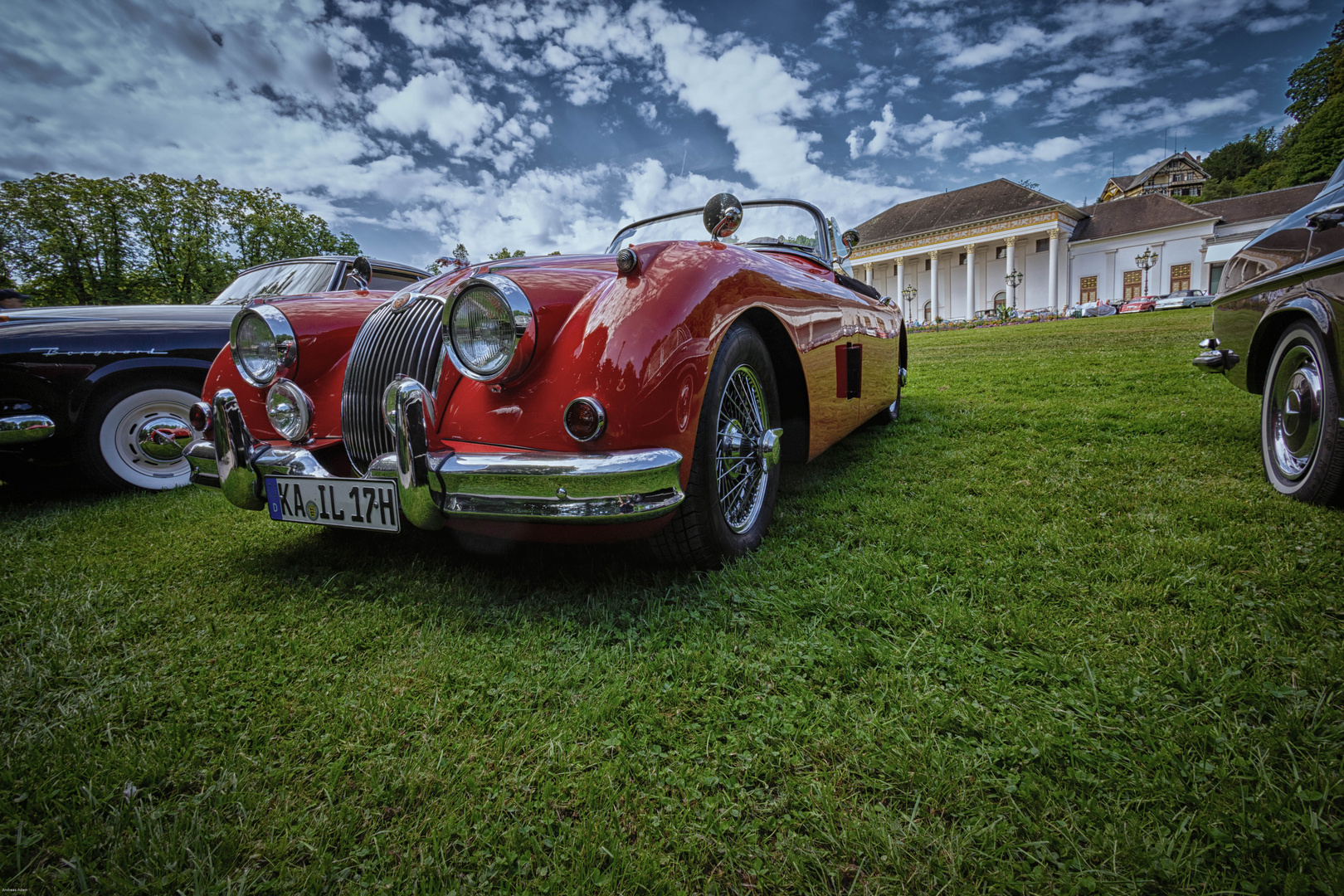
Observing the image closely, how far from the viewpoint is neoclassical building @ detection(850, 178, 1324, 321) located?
4294 cm

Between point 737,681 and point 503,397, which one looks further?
point 503,397

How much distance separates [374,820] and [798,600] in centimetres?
119

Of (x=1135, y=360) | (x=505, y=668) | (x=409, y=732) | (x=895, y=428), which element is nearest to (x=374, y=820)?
(x=409, y=732)

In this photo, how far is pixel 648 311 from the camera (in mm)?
1737

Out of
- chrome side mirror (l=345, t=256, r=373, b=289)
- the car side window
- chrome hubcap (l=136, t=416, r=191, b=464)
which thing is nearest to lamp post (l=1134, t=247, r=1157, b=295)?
the car side window

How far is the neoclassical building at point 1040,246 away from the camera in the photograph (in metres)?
42.9

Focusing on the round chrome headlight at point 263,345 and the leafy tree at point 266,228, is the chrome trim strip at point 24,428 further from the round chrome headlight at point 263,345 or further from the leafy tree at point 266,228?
the leafy tree at point 266,228

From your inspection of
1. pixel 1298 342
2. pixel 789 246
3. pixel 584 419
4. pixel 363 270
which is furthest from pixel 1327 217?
pixel 363 270

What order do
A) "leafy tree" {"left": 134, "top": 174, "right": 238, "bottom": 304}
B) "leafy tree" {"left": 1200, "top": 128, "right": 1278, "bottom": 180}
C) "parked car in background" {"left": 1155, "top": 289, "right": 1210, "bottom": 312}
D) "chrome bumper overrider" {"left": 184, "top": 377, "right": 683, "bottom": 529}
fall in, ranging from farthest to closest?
"leafy tree" {"left": 1200, "top": 128, "right": 1278, "bottom": 180}
"parked car in background" {"left": 1155, "top": 289, "right": 1210, "bottom": 312}
"leafy tree" {"left": 134, "top": 174, "right": 238, "bottom": 304}
"chrome bumper overrider" {"left": 184, "top": 377, "right": 683, "bottom": 529}

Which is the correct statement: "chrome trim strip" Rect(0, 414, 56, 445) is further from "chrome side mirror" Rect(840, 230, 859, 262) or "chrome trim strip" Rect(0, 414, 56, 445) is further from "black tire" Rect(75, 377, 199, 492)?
"chrome side mirror" Rect(840, 230, 859, 262)

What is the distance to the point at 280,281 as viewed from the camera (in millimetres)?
4520

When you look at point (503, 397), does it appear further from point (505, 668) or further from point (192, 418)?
point (192, 418)

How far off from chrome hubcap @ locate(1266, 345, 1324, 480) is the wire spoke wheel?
2.17 metres

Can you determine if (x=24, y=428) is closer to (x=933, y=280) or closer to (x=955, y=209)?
(x=933, y=280)
